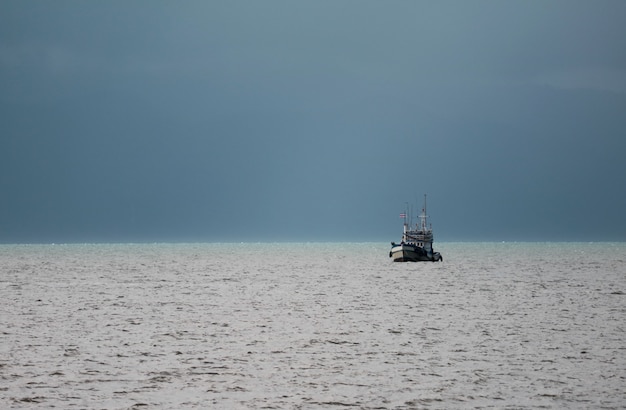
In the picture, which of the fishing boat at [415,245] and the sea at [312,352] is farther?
the fishing boat at [415,245]

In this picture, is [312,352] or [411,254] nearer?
[312,352]

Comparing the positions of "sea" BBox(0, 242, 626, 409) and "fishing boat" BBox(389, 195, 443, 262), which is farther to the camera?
"fishing boat" BBox(389, 195, 443, 262)

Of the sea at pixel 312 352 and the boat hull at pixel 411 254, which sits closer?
the sea at pixel 312 352

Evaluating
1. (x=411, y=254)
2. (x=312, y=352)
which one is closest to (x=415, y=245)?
(x=411, y=254)

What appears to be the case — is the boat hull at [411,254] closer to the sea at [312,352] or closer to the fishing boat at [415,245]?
the fishing boat at [415,245]

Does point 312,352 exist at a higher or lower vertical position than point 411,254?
lower

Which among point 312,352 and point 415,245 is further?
point 415,245

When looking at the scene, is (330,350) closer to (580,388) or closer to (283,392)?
(283,392)

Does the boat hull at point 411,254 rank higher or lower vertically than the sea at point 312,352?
higher

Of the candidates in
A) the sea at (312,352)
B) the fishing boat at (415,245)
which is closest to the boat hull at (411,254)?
the fishing boat at (415,245)

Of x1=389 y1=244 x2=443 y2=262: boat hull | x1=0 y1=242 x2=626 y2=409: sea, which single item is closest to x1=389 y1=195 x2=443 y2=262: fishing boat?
x1=389 y1=244 x2=443 y2=262: boat hull

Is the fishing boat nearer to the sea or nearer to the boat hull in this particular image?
the boat hull

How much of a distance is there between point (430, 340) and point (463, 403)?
1524 cm

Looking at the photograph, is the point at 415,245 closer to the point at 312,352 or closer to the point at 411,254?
the point at 411,254
